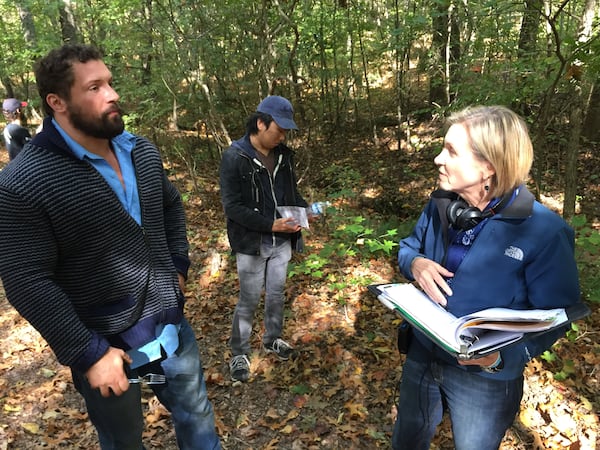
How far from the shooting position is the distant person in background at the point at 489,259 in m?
1.68

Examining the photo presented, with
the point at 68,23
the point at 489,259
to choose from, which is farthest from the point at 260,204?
the point at 68,23

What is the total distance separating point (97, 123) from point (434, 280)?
5.84ft

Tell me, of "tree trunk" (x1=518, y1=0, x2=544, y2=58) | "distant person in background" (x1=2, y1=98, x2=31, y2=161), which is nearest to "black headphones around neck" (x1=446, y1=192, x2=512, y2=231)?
"tree trunk" (x1=518, y1=0, x2=544, y2=58)

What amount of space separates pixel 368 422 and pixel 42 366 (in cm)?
362

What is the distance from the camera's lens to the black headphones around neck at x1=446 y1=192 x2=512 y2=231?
1765 millimetres

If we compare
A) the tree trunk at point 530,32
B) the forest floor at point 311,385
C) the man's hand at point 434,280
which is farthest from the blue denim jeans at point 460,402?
the tree trunk at point 530,32

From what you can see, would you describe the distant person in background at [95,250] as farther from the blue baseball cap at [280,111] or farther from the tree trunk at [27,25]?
the tree trunk at [27,25]

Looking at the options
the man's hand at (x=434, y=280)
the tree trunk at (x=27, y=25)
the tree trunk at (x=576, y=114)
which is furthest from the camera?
the tree trunk at (x=27, y=25)

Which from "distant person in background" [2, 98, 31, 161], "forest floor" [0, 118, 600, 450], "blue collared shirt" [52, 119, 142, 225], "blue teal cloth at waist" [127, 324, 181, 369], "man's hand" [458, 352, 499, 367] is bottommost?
"forest floor" [0, 118, 600, 450]

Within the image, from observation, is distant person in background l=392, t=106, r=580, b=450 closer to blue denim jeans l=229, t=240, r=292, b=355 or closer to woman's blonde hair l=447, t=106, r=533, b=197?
woman's blonde hair l=447, t=106, r=533, b=197

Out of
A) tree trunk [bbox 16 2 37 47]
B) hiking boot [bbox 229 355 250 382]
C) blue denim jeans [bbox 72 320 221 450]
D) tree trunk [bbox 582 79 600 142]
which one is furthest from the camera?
tree trunk [bbox 16 2 37 47]

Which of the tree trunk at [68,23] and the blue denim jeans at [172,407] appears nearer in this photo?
the blue denim jeans at [172,407]

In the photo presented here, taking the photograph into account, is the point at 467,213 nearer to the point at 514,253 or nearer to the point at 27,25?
the point at 514,253

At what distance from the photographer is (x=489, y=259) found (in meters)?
1.74
